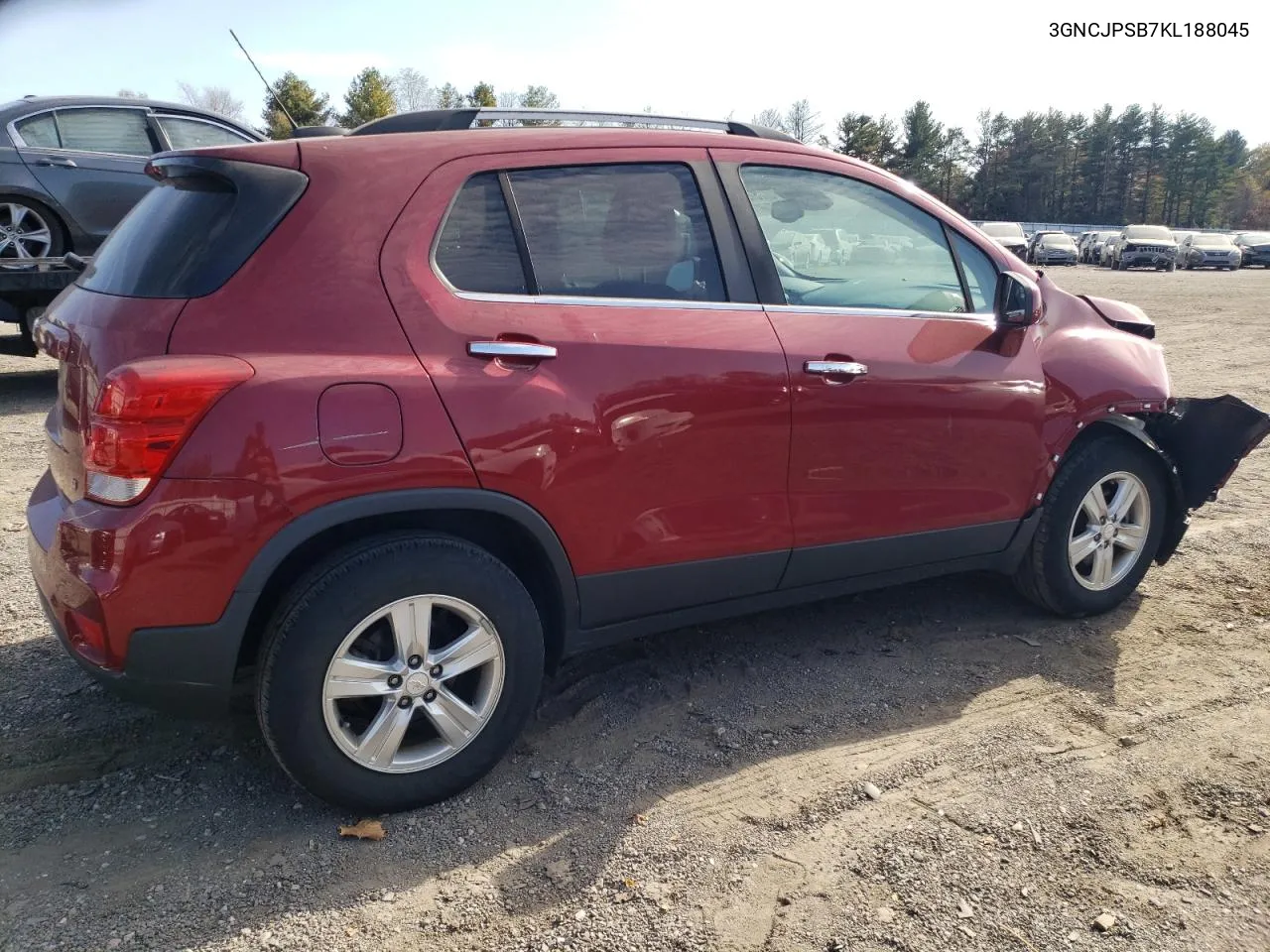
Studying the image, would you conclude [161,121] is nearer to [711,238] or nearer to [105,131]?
[105,131]

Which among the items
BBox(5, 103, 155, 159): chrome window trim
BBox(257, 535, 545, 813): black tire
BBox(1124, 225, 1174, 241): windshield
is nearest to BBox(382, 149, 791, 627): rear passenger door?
BBox(257, 535, 545, 813): black tire

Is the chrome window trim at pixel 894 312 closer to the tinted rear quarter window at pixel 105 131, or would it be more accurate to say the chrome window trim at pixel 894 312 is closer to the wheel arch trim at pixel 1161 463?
the wheel arch trim at pixel 1161 463

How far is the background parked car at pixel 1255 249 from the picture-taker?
40.1 m

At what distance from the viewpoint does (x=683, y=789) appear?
304 cm

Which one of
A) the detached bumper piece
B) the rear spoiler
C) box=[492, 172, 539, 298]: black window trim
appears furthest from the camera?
the detached bumper piece

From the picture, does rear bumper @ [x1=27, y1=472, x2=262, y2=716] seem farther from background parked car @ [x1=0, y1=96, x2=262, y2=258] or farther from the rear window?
background parked car @ [x1=0, y1=96, x2=262, y2=258]

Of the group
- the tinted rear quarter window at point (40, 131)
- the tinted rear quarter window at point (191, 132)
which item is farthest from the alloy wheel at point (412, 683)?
the tinted rear quarter window at point (40, 131)

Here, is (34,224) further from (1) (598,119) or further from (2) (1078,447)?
(2) (1078,447)

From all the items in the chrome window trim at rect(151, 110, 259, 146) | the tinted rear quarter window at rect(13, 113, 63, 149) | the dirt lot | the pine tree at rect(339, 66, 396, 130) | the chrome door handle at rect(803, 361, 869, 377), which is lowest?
the dirt lot

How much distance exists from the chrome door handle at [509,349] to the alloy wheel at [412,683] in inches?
27.2

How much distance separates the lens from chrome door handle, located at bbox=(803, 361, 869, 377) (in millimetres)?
3328

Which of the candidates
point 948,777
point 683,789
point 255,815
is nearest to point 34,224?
point 255,815

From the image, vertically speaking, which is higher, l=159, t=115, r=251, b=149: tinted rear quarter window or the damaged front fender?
l=159, t=115, r=251, b=149: tinted rear quarter window

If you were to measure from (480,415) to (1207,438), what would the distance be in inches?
135
